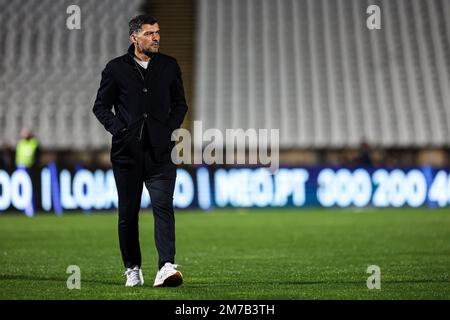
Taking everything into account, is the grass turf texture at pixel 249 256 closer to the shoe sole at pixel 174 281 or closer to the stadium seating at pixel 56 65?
the shoe sole at pixel 174 281

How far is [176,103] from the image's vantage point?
28.5 feet

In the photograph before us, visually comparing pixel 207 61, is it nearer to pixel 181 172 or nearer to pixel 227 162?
pixel 227 162

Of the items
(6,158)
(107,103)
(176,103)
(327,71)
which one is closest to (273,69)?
(327,71)

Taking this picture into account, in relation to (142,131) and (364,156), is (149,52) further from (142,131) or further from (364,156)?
(364,156)

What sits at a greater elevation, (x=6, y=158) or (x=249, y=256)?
(x=6, y=158)

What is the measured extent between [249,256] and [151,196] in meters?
3.78

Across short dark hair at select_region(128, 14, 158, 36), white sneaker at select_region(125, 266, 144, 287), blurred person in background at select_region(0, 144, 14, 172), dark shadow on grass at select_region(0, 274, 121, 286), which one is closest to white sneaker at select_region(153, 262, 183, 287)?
white sneaker at select_region(125, 266, 144, 287)

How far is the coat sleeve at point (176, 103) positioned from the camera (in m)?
8.59

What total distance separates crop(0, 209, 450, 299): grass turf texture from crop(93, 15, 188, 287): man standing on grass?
0.37m

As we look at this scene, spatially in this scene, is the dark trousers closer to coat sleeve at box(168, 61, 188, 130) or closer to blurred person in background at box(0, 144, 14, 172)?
coat sleeve at box(168, 61, 188, 130)

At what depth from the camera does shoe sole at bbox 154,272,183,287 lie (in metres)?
8.40

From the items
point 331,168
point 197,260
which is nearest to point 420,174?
point 331,168

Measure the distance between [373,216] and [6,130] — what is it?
36.5 ft

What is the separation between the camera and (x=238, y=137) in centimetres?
2770
